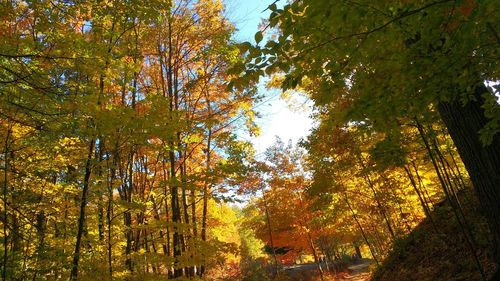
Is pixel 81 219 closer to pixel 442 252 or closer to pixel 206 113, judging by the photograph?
pixel 206 113

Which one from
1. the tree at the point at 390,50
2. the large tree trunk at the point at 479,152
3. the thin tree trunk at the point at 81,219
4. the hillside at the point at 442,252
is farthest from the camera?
the hillside at the point at 442,252

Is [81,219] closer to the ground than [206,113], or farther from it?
closer to the ground

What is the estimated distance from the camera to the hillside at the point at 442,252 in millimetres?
7324

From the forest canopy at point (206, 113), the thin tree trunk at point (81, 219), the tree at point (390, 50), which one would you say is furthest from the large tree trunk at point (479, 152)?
the thin tree trunk at point (81, 219)

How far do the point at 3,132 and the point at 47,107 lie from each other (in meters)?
2.58

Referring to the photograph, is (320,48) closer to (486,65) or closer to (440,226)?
(486,65)

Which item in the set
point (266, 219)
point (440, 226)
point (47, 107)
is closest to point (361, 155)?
point (440, 226)

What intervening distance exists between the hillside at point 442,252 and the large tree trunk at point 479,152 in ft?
8.36

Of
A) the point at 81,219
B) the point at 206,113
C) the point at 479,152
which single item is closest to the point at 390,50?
the point at 479,152

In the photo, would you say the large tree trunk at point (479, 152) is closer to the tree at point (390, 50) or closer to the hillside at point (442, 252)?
Answer: the tree at point (390, 50)

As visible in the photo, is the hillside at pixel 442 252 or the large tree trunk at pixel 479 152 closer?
the large tree trunk at pixel 479 152

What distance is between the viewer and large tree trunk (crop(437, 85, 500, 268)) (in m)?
4.14

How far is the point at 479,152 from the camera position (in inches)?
167

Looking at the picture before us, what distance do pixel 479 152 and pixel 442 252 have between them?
5.88m
